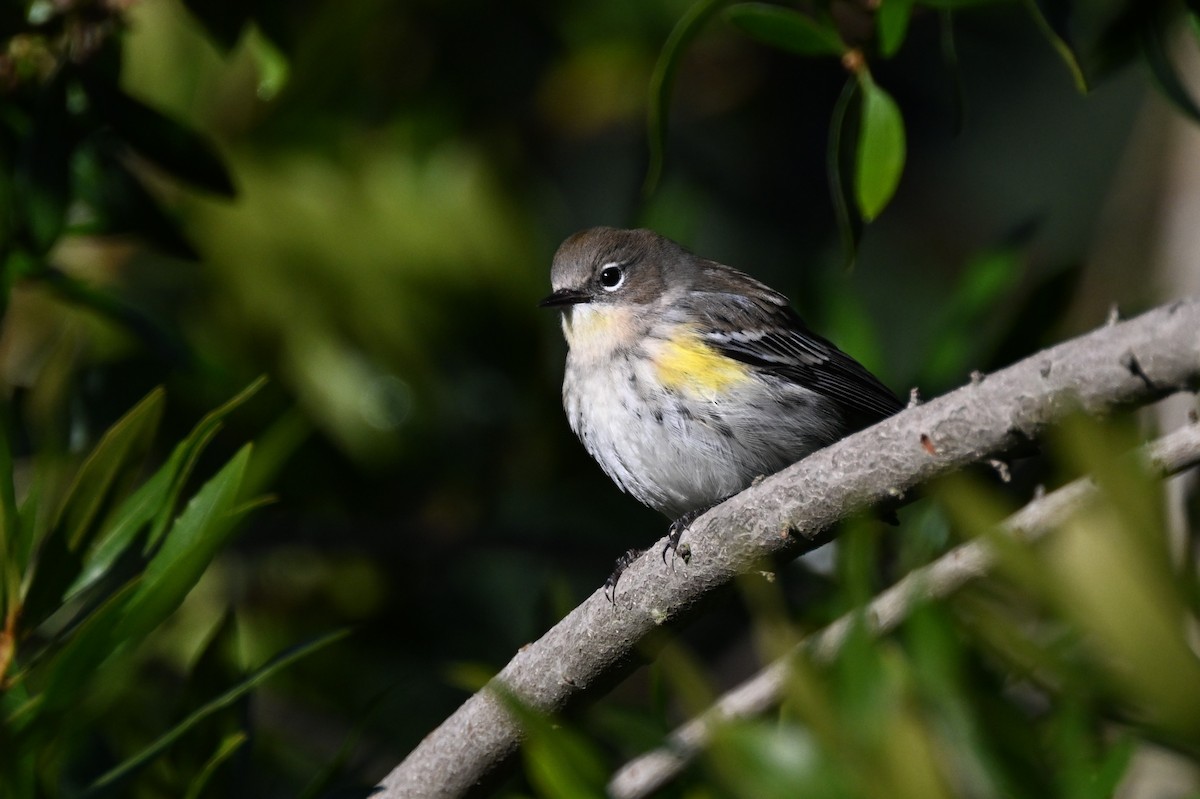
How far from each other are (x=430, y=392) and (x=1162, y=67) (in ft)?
7.28

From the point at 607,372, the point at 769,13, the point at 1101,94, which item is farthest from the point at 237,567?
the point at 1101,94

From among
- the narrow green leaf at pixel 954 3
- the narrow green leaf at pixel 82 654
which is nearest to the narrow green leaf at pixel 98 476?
the narrow green leaf at pixel 82 654

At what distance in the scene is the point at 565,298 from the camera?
13.4 ft

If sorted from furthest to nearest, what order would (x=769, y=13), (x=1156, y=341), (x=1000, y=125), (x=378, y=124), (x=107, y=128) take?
(x=1000, y=125)
(x=378, y=124)
(x=107, y=128)
(x=769, y=13)
(x=1156, y=341)

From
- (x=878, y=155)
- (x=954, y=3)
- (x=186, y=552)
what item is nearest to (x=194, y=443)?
(x=186, y=552)

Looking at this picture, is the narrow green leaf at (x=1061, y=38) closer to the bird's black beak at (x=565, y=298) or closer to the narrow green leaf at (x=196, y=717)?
the narrow green leaf at (x=196, y=717)

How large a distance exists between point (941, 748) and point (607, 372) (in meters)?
2.36

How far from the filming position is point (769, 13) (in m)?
2.27

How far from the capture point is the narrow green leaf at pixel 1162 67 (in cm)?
229

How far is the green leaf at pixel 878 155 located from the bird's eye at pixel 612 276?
6.99 ft

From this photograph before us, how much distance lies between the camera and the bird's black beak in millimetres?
3988

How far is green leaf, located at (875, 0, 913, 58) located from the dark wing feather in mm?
1470

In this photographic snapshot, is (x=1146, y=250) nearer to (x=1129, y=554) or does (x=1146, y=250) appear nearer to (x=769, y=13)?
(x=769, y=13)

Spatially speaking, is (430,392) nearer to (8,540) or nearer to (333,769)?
(333,769)
